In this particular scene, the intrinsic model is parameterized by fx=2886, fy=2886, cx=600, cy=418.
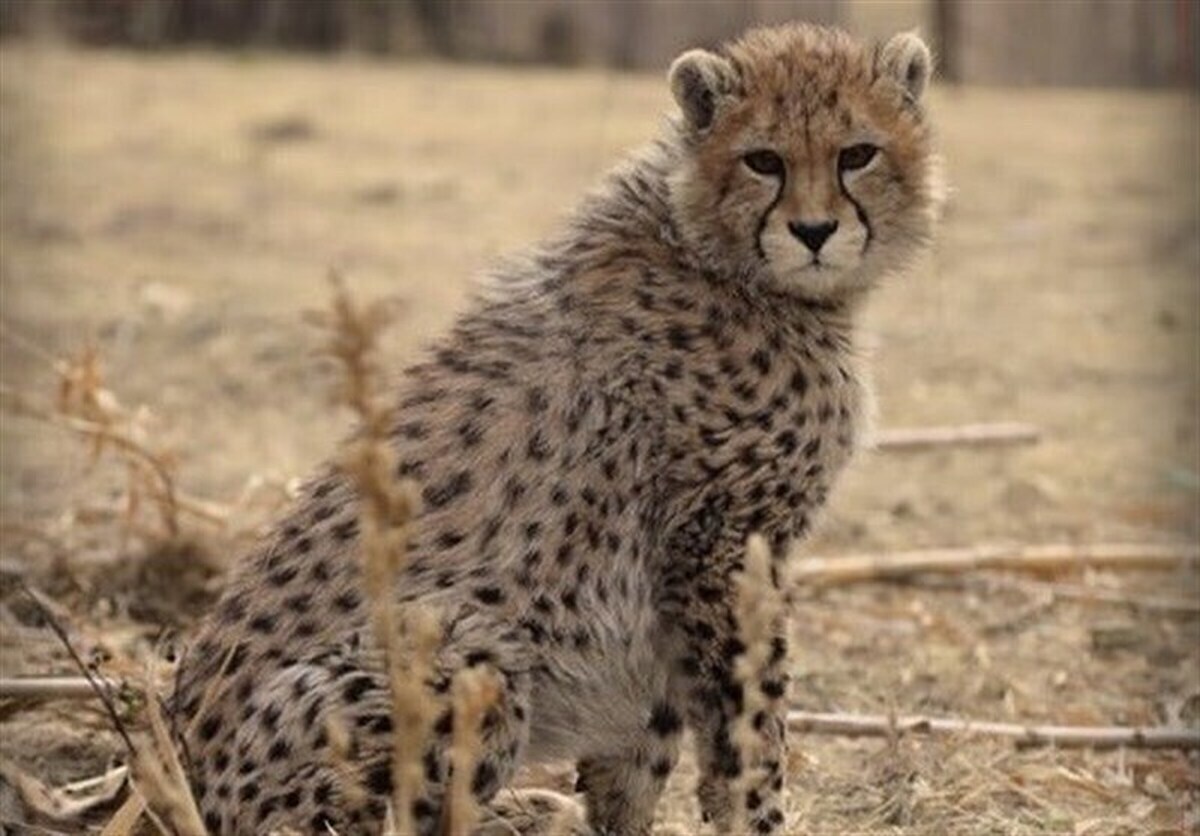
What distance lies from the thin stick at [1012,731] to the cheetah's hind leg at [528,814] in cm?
56

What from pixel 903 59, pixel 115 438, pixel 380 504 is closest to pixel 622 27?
pixel 115 438

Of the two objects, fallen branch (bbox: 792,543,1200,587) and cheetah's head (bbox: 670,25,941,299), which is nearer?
cheetah's head (bbox: 670,25,941,299)

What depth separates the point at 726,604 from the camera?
3.69 meters

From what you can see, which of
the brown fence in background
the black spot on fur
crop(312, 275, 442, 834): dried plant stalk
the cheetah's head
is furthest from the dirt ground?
crop(312, 275, 442, 834): dried plant stalk

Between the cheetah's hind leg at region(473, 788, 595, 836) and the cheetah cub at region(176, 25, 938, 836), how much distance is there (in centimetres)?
4

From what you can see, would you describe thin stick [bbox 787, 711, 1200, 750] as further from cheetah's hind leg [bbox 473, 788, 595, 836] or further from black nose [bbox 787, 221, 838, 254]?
black nose [bbox 787, 221, 838, 254]

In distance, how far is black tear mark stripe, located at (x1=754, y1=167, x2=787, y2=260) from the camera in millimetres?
3867

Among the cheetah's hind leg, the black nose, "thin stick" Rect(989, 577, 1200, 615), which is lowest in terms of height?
"thin stick" Rect(989, 577, 1200, 615)

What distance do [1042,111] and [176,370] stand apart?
4537mm

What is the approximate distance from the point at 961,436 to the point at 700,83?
8.31 feet

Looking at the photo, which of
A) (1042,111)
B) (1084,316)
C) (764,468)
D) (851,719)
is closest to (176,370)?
(1084,316)

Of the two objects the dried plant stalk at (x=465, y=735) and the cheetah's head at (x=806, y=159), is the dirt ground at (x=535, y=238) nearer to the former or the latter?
the cheetah's head at (x=806, y=159)

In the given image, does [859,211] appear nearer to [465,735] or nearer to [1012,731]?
[1012,731]

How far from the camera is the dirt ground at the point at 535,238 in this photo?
4.47 m
